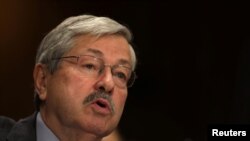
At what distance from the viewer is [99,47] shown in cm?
132

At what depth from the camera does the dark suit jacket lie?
131 cm

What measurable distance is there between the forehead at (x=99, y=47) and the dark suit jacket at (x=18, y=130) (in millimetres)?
280

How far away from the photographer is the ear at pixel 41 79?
1.39 meters

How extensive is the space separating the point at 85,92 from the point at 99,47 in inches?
6.1

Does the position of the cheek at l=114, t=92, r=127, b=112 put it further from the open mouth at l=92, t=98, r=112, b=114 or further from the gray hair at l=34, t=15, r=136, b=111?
the gray hair at l=34, t=15, r=136, b=111

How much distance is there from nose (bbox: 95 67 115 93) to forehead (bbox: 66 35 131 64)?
46 millimetres

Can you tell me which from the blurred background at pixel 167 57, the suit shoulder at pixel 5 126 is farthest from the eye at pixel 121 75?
the blurred background at pixel 167 57

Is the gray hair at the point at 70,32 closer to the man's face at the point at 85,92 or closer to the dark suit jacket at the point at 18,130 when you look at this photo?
the man's face at the point at 85,92

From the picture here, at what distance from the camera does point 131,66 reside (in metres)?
1.44

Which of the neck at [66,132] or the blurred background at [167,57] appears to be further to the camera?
the blurred background at [167,57]

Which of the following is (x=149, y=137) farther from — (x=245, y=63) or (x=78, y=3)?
(x=78, y=3)

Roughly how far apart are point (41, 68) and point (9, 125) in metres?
0.22

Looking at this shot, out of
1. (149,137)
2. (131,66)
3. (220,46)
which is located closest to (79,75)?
(131,66)

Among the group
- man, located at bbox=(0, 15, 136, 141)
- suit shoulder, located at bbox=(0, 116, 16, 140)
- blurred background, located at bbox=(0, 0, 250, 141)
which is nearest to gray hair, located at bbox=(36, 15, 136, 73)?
man, located at bbox=(0, 15, 136, 141)
